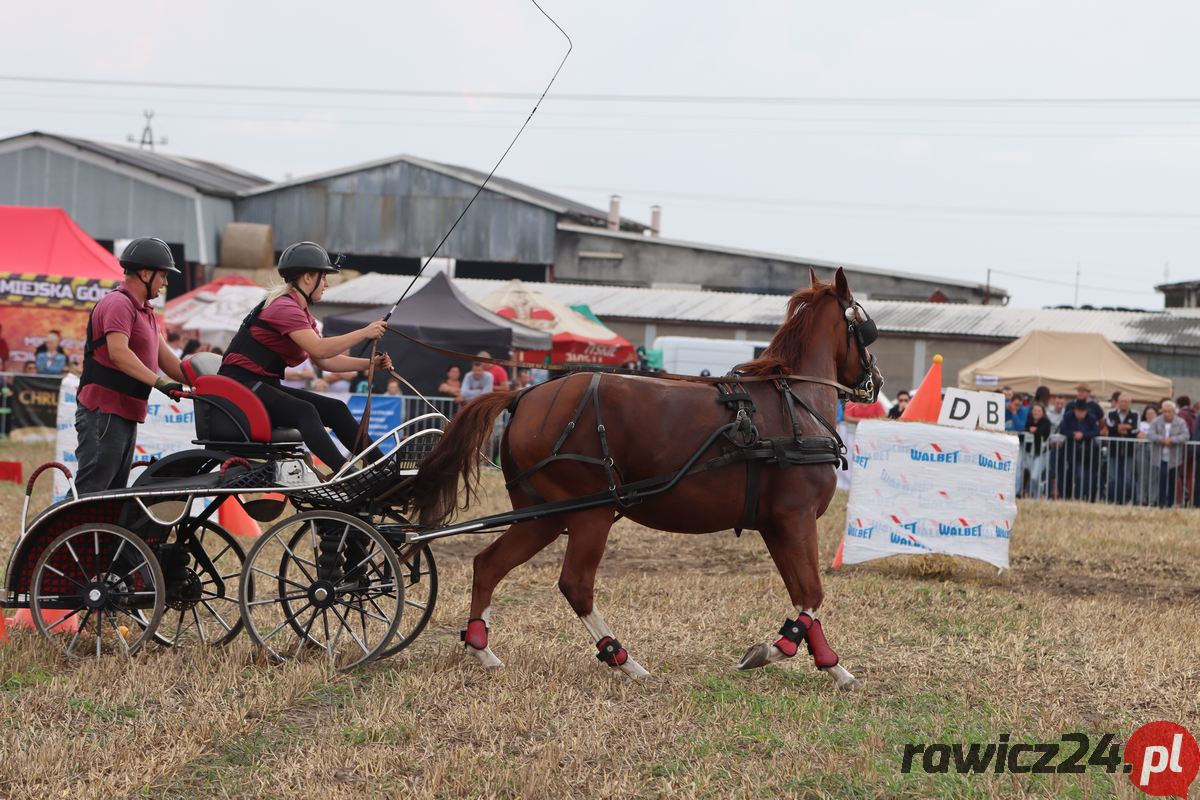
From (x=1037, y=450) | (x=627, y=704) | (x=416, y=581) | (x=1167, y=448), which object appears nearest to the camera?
(x=627, y=704)

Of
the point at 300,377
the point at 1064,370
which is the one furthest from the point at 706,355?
the point at 300,377

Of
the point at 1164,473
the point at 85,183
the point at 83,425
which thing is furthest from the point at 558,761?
the point at 85,183

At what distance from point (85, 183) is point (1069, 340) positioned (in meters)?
29.0

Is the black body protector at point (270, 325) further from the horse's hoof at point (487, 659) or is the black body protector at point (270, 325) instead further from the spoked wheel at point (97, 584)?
the horse's hoof at point (487, 659)

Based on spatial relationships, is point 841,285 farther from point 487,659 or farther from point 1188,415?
point 1188,415

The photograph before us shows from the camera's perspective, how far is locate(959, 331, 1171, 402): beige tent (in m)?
22.7

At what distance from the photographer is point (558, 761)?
5035 mm

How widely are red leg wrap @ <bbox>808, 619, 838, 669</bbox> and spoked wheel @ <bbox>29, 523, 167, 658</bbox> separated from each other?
10.5ft

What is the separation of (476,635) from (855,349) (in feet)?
8.47

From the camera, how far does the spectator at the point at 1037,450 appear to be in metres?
17.5

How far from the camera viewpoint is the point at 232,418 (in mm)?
6438

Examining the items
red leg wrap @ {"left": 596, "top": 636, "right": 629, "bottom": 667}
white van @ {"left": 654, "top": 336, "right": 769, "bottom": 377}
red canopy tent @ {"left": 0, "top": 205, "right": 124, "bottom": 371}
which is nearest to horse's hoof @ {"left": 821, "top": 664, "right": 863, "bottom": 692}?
red leg wrap @ {"left": 596, "top": 636, "right": 629, "bottom": 667}

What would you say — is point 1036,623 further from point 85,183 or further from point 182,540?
point 85,183

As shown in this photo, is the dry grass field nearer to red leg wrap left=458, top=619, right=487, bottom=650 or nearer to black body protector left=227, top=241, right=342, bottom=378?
red leg wrap left=458, top=619, right=487, bottom=650
